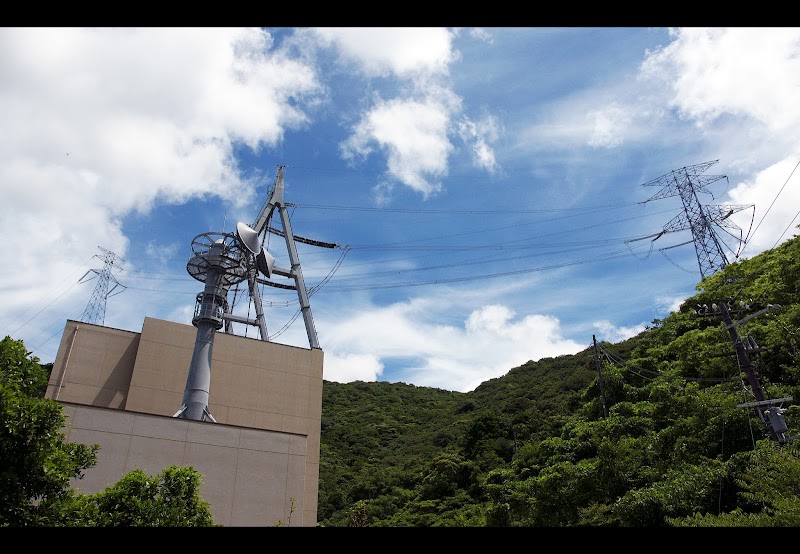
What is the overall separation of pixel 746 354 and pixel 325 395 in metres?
70.6

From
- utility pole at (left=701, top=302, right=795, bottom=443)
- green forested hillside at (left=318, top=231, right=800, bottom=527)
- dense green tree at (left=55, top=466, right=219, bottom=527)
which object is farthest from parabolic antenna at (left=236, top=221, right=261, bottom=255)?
utility pole at (left=701, top=302, right=795, bottom=443)

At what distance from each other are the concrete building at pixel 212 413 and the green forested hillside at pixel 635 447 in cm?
1217

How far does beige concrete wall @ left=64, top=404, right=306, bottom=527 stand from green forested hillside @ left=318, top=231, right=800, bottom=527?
1235cm

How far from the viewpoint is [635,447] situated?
2591 cm

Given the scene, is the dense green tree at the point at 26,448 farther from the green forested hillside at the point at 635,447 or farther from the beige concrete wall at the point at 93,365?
the green forested hillside at the point at 635,447

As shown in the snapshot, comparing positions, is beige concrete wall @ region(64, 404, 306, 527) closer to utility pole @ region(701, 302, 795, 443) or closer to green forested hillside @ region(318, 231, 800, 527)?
green forested hillside @ region(318, 231, 800, 527)

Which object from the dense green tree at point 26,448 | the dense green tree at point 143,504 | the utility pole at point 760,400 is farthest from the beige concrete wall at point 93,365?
the utility pole at point 760,400

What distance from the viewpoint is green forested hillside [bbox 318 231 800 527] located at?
64.1ft

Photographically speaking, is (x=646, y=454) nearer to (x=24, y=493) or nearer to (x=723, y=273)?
(x=723, y=273)

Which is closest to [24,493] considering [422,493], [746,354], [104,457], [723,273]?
[104,457]

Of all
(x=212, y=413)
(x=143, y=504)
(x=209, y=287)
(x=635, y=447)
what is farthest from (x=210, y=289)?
(x=635, y=447)

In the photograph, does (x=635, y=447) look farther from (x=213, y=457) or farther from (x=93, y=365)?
(x=93, y=365)
